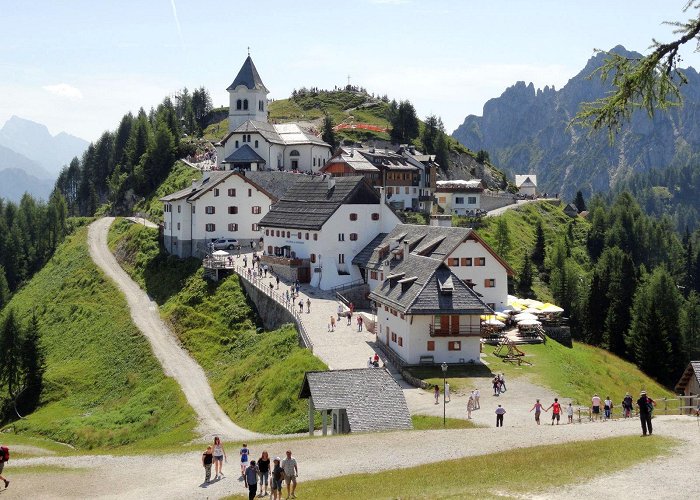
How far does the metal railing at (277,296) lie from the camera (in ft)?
184

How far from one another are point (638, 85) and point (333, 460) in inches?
799

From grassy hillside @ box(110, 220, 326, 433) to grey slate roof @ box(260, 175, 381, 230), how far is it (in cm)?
881

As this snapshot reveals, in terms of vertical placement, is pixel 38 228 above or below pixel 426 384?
above

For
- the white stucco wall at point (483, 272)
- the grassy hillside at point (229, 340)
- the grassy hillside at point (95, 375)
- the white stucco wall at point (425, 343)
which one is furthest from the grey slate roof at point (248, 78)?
the white stucco wall at point (425, 343)

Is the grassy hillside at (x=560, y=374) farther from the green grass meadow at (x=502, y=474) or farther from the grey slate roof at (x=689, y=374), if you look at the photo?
the green grass meadow at (x=502, y=474)

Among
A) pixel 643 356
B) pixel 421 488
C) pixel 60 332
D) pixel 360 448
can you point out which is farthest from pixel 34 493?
pixel 643 356

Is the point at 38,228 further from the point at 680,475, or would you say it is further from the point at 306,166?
the point at 680,475

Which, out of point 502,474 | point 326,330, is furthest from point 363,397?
point 326,330

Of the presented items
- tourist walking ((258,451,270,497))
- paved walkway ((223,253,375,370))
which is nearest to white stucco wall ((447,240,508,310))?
paved walkway ((223,253,375,370))

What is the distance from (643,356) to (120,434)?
2230 inches

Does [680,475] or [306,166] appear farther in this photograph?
[306,166]

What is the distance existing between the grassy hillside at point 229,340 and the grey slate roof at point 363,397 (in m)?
5.25

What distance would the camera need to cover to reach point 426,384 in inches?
1853

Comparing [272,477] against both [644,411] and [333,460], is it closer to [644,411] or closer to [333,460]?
[333,460]
